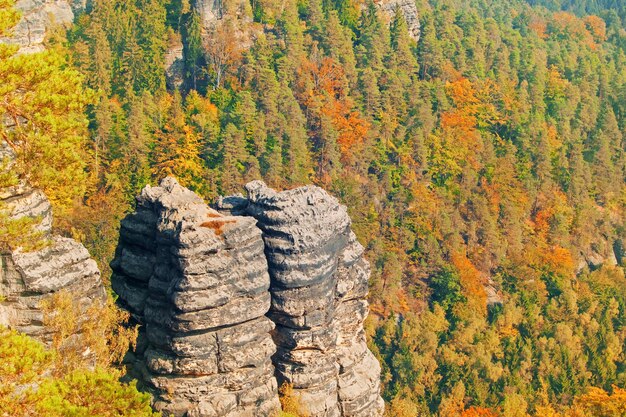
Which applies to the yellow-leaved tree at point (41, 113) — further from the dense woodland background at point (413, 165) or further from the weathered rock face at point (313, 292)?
the dense woodland background at point (413, 165)

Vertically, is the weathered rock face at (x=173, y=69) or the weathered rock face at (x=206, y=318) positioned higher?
the weathered rock face at (x=173, y=69)

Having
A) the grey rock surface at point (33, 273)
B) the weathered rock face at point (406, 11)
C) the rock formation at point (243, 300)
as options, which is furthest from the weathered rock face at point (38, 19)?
the weathered rock face at point (406, 11)

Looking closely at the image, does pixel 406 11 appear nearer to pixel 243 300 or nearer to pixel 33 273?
pixel 243 300

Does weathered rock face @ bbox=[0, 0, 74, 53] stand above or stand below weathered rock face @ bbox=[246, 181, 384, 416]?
above

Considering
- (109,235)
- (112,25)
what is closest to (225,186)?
(109,235)

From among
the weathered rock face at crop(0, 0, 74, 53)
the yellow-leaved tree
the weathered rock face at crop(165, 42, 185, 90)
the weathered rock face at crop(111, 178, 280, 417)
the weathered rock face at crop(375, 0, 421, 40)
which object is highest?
the weathered rock face at crop(375, 0, 421, 40)

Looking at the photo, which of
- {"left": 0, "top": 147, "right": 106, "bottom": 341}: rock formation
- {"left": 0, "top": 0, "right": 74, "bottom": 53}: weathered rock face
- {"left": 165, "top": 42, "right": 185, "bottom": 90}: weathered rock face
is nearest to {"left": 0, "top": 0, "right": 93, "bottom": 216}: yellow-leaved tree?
{"left": 0, "top": 147, "right": 106, "bottom": 341}: rock formation

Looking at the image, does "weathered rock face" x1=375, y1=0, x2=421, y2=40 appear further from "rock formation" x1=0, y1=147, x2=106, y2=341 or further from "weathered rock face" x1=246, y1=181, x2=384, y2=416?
"rock formation" x1=0, y1=147, x2=106, y2=341
